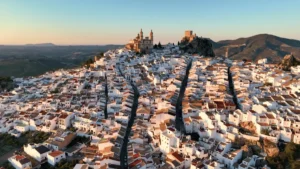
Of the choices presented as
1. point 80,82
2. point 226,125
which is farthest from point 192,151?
point 80,82

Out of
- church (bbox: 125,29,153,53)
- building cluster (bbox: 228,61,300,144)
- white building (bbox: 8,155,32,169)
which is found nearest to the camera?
white building (bbox: 8,155,32,169)

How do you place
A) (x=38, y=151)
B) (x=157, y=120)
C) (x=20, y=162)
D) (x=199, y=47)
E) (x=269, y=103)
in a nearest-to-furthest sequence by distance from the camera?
(x=20, y=162), (x=38, y=151), (x=157, y=120), (x=269, y=103), (x=199, y=47)

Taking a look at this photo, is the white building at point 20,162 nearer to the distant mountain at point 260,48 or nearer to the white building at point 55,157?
the white building at point 55,157

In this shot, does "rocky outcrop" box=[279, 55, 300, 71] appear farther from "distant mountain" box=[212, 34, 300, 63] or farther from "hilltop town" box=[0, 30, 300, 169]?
→ "distant mountain" box=[212, 34, 300, 63]

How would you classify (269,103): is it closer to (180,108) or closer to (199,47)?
(180,108)

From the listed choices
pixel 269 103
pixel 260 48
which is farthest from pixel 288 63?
pixel 260 48

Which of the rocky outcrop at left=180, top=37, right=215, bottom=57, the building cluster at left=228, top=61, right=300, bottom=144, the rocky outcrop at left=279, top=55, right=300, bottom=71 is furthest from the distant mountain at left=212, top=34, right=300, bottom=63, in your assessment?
the building cluster at left=228, top=61, right=300, bottom=144
